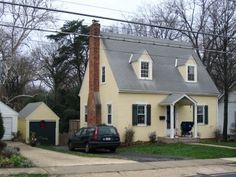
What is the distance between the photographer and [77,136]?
30516mm

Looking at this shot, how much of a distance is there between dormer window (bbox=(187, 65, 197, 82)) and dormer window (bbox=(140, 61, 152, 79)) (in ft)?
12.9

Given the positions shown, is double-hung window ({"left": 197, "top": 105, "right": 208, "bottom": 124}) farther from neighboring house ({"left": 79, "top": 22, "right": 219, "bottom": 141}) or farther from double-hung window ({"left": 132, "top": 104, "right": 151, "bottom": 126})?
double-hung window ({"left": 132, "top": 104, "right": 151, "bottom": 126})

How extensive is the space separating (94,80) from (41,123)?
10682 millimetres

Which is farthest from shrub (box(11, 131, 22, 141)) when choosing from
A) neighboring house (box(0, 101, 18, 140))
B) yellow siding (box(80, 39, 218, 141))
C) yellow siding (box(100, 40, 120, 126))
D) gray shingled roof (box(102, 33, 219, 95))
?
gray shingled roof (box(102, 33, 219, 95))

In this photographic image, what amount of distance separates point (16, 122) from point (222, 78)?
18.9 meters

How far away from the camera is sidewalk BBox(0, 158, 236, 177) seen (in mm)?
18438

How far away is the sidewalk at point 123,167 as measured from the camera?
18.4 metres

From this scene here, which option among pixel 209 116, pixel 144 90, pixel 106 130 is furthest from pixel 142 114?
pixel 106 130

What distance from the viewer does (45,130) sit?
45281 millimetres

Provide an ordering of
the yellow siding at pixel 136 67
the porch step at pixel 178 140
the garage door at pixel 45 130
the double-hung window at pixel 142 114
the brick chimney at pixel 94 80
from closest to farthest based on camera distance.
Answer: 1. the porch step at pixel 178 140
2. the double-hung window at pixel 142 114
3. the yellow siding at pixel 136 67
4. the brick chimney at pixel 94 80
5. the garage door at pixel 45 130

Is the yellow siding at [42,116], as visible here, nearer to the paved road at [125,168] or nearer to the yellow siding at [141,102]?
the yellow siding at [141,102]

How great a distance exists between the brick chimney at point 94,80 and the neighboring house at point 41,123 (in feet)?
30.8

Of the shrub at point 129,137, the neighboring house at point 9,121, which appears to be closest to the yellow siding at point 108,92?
the shrub at point 129,137

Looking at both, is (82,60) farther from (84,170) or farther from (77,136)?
(84,170)
